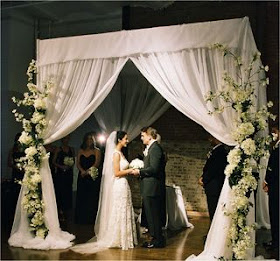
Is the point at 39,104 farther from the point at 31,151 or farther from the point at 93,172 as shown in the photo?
the point at 93,172

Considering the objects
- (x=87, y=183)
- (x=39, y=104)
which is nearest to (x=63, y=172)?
(x=87, y=183)

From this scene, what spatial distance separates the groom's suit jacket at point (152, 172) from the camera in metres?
5.03

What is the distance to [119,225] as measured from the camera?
17.0ft

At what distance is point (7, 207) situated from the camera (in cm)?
646

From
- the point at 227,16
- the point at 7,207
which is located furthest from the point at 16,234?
the point at 227,16

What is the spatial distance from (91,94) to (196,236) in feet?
8.45

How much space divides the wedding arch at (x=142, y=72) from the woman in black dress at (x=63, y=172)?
4.93 feet

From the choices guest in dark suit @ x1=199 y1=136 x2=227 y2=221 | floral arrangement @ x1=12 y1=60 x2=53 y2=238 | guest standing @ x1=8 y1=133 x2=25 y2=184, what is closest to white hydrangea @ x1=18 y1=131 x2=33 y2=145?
floral arrangement @ x1=12 y1=60 x2=53 y2=238

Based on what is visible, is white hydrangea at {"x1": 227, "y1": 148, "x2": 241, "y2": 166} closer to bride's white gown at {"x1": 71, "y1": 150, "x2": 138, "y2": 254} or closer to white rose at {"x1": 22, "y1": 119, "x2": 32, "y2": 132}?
bride's white gown at {"x1": 71, "y1": 150, "x2": 138, "y2": 254}

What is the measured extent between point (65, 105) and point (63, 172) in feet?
6.39

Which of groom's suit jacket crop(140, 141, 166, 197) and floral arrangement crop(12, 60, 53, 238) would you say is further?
floral arrangement crop(12, 60, 53, 238)

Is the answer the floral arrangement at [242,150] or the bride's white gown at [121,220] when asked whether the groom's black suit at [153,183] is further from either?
the floral arrangement at [242,150]

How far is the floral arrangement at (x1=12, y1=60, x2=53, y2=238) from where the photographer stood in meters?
5.24

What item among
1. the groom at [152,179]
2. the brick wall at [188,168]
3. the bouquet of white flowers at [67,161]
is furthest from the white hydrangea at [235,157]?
the brick wall at [188,168]
